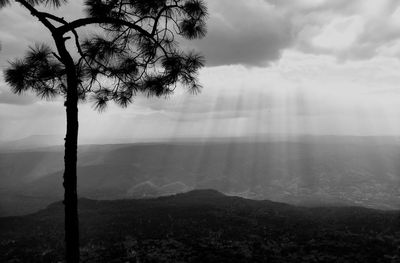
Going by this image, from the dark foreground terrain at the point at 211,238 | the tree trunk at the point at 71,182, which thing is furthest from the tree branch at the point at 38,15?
the dark foreground terrain at the point at 211,238

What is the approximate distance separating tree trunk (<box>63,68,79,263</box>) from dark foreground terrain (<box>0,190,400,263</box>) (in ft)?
38.2

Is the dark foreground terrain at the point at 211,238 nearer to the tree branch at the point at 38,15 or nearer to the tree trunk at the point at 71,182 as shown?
the tree trunk at the point at 71,182

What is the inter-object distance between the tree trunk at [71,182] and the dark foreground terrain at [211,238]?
11655mm

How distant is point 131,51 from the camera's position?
1212 cm

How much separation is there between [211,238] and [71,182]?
742 inches

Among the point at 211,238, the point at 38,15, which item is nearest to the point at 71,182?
the point at 38,15

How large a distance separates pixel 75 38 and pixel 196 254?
15647mm

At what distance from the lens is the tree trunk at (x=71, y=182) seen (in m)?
9.30

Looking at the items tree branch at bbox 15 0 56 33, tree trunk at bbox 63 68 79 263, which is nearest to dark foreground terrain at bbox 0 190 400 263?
Result: tree trunk at bbox 63 68 79 263

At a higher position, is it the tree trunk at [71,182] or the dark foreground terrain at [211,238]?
the tree trunk at [71,182]

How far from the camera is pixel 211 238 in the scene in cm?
2622

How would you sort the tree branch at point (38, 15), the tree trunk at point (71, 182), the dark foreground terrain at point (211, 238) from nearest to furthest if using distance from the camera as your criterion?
the tree trunk at point (71, 182) → the tree branch at point (38, 15) → the dark foreground terrain at point (211, 238)

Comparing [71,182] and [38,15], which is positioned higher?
[38,15]

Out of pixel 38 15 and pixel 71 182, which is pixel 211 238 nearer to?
pixel 71 182
